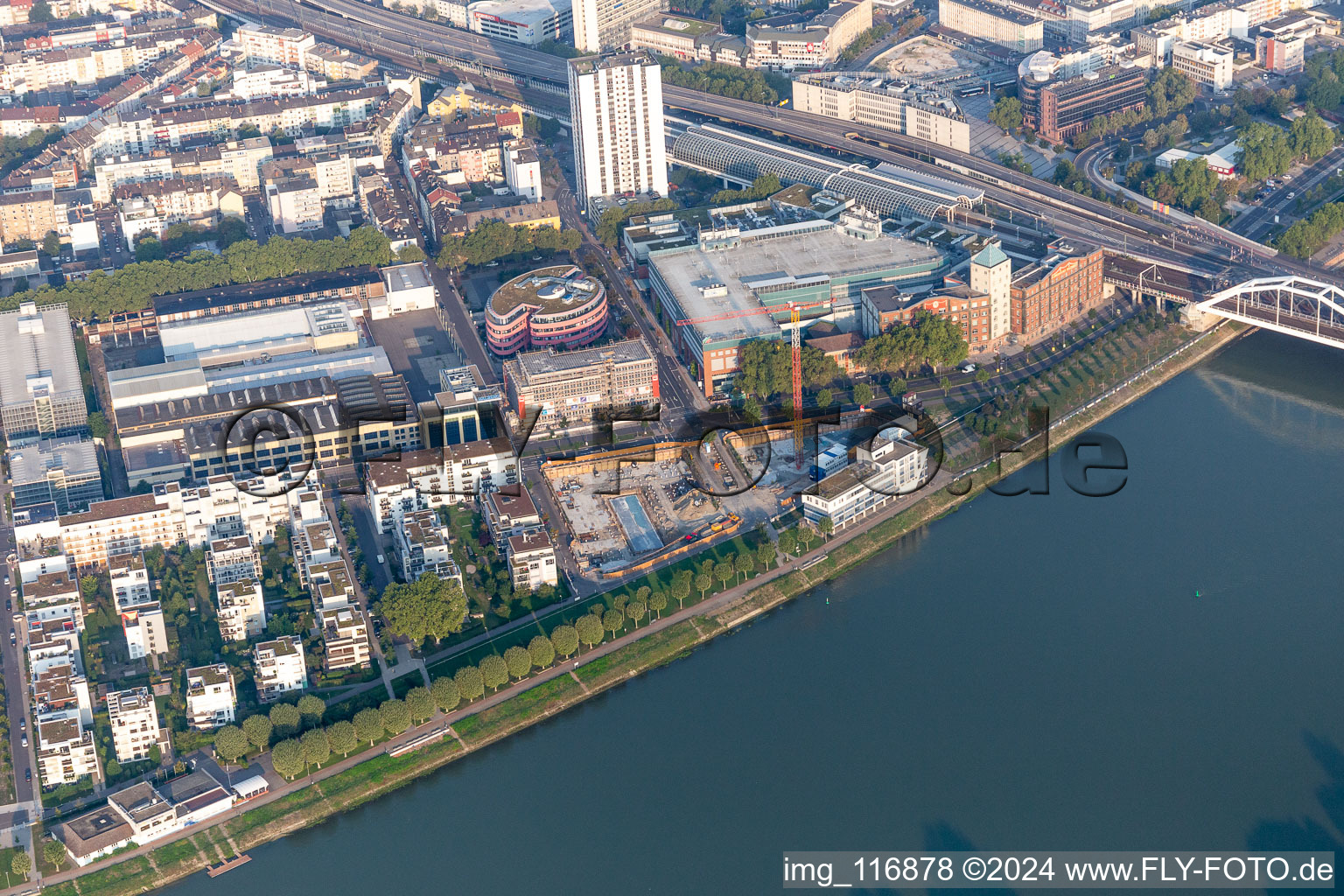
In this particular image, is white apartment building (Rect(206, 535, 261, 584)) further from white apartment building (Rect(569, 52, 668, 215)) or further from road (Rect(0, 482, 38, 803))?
white apartment building (Rect(569, 52, 668, 215))

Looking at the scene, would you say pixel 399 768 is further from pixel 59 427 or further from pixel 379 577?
pixel 59 427

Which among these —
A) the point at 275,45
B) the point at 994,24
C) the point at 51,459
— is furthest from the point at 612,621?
the point at 275,45

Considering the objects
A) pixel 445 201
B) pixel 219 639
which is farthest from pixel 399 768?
pixel 445 201

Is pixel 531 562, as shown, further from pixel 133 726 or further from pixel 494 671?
pixel 133 726

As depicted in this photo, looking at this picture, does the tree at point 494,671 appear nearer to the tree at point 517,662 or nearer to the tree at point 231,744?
the tree at point 517,662

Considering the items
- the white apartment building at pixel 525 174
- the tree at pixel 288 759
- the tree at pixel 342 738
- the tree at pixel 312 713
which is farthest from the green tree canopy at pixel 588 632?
the white apartment building at pixel 525 174

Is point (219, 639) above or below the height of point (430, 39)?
below

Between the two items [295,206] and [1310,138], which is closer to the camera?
[295,206]

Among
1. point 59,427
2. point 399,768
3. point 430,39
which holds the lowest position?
point 399,768

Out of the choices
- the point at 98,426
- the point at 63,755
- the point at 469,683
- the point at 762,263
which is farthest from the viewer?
the point at 762,263
